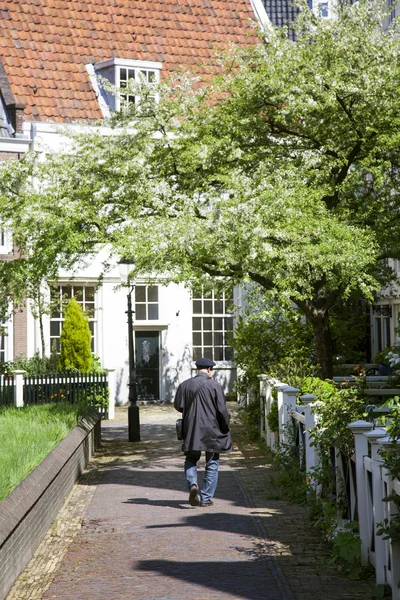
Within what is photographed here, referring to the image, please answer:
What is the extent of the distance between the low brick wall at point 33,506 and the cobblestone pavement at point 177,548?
146mm

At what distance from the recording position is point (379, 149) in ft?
49.4

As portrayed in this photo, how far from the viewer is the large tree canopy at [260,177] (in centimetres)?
1378

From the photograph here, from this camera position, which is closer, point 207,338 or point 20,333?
point 20,333

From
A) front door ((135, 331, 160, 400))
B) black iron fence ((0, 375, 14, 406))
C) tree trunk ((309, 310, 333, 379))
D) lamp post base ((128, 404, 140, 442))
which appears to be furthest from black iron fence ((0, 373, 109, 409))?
tree trunk ((309, 310, 333, 379))

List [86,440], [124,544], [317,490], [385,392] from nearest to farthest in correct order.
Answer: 1. [124,544]
2. [317,490]
3. [385,392]
4. [86,440]

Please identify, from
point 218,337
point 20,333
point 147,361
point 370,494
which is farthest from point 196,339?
point 370,494

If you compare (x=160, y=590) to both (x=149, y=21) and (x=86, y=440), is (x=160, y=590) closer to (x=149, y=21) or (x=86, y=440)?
(x=86, y=440)

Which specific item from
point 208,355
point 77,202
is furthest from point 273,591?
point 208,355

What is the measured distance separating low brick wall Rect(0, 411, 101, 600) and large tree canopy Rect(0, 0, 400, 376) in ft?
9.44

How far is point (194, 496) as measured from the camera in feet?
38.3

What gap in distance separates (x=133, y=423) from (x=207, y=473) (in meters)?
8.64

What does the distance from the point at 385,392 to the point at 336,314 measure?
12106 mm

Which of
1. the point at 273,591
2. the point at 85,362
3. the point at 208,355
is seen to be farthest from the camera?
the point at 208,355

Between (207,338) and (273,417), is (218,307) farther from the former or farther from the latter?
(273,417)
